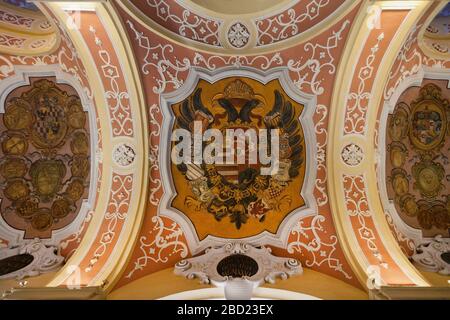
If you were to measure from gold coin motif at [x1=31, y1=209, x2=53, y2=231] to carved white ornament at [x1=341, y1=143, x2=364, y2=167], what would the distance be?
17.5 feet

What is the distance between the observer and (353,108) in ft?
17.5

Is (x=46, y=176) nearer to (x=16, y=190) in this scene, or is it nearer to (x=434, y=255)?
(x=16, y=190)

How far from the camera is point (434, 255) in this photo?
504 centimetres

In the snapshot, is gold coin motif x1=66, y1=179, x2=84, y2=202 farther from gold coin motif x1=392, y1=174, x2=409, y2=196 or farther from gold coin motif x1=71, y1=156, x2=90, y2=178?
gold coin motif x1=392, y1=174, x2=409, y2=196

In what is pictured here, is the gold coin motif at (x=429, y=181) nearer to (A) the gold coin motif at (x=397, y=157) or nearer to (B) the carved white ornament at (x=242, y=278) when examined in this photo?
(A) the gold coin motif at (x=397, y=157)

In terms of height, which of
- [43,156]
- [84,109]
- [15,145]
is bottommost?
[43,156]

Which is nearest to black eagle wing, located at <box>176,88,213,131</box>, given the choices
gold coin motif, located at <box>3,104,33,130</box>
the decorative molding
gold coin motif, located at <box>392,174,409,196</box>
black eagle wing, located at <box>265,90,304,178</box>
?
black eagle wing, located at <box>265,90,304,178</box>

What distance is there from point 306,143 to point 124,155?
3.24m

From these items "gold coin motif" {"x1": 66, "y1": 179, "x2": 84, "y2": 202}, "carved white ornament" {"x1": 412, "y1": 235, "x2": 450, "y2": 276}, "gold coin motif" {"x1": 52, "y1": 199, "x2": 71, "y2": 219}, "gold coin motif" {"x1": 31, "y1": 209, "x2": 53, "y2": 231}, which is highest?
"gold coin motif" {"x1": 66, "y1": 179, "x2": 84, "y2": 202}

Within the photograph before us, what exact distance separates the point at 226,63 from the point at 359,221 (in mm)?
3544

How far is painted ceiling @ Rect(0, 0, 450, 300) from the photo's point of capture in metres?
5.06

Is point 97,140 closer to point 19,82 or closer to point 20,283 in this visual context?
point 19,82

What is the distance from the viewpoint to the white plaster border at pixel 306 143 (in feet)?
17.7

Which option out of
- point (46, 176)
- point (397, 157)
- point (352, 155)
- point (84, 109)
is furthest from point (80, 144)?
point (397, 157)
